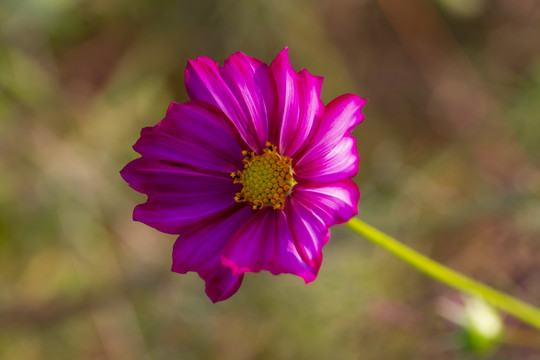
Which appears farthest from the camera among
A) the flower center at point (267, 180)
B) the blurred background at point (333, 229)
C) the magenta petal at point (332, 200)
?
the blurred background at point (333, 229)

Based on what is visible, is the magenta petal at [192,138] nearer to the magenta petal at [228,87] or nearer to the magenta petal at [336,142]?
the magenta petal at [228,87]

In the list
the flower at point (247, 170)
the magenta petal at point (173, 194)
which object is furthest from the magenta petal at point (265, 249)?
the magenta petal at point (173, 194)

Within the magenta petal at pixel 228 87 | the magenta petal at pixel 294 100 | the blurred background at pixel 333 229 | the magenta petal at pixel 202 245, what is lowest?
the blurred background at pixel 333 229

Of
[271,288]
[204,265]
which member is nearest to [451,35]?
[271,288]

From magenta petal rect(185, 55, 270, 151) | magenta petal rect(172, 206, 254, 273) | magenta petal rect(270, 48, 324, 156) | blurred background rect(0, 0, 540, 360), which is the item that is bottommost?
blurred background rect(0, 0, 540, 360)

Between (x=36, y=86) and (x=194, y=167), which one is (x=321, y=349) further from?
(x=36, y=86)

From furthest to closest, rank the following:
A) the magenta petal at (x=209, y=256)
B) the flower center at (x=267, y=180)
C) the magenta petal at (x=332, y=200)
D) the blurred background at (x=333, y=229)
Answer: the blurred background at (x=333, y=229) → the flower center at (x=267, y=180) → the magenta petal at (x=209, y=256) → the magenta petal at (x=332, y=200)

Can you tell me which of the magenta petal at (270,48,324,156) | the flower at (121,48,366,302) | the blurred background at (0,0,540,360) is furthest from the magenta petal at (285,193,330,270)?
the blurred background at (0,0,540,360)

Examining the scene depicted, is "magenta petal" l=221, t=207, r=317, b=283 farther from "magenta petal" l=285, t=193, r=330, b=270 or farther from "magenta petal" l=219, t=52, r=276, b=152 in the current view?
"magenta petal" l=219, t=52, r=276, b=152
